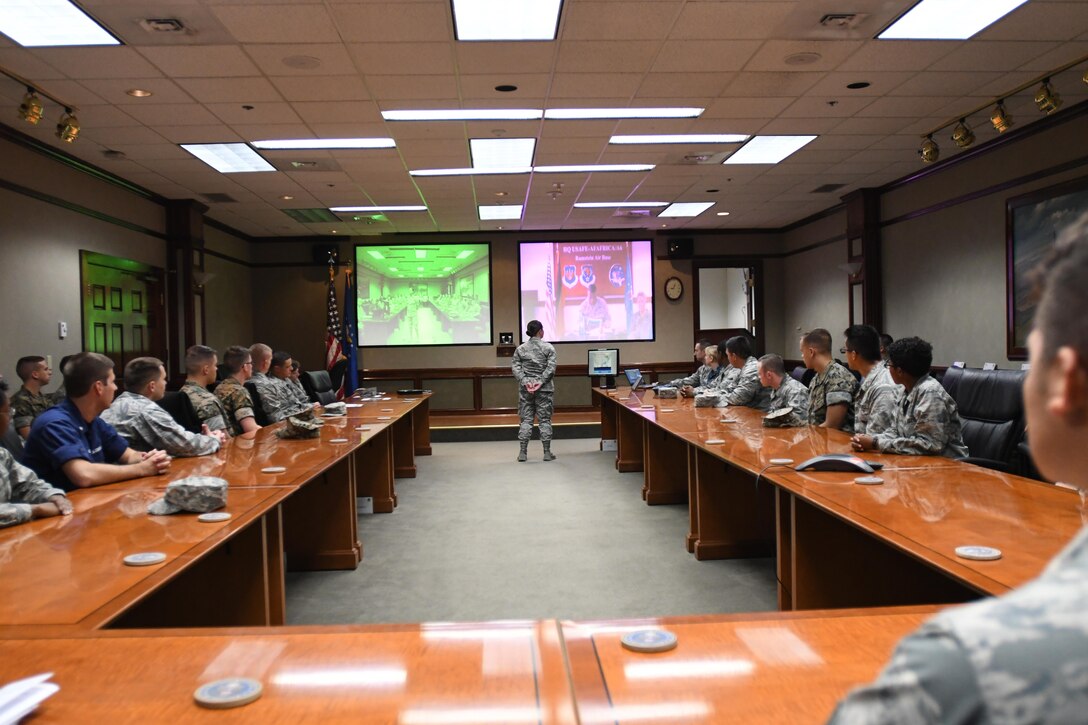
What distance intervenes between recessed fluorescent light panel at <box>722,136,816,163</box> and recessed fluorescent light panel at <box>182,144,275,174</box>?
167 inches

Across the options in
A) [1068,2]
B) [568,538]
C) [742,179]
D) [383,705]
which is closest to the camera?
[383,705]

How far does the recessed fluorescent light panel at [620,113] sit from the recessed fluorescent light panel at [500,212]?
12.3ft

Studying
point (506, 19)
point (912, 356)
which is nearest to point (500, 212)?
point (506, 19)

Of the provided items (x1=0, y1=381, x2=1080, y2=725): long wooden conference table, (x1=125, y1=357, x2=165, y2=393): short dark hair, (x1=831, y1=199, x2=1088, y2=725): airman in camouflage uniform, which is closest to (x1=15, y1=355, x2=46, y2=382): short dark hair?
(x1=125, y1=357, x2=165, y2=393): short dark hair

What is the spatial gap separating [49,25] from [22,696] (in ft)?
13.8

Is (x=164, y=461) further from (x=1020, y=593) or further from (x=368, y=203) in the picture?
(x=368, y=203)

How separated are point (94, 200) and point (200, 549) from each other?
6.37 meters

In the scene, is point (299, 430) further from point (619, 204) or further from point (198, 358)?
point (619, 204)

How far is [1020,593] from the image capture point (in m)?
0.48

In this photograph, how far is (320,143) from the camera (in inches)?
258

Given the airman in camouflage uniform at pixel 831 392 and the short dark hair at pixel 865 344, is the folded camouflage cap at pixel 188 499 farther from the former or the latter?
the airman in camouflage uniform at pixel 831 392

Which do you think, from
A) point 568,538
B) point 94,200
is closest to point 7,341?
point 94,200

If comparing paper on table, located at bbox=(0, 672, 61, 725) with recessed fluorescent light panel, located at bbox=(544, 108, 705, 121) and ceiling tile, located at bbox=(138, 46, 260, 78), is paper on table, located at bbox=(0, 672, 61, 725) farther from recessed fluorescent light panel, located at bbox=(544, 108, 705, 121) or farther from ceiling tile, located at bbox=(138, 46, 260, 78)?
recessed fluorescent light panel, located at bbox=(544, 108, 705, 121)

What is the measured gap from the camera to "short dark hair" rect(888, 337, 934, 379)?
3.46m
